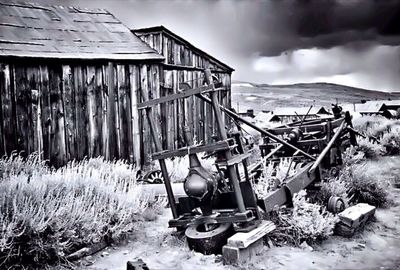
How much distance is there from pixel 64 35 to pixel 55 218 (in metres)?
5.58

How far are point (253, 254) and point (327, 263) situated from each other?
848mm

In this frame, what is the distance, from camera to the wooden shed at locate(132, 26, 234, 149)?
1002cm

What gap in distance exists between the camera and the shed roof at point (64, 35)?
750 centimetres

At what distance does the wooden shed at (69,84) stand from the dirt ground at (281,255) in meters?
3.38

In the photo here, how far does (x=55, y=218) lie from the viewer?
13.6ft

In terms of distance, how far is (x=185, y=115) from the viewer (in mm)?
10602

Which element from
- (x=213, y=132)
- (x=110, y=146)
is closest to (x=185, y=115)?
(x=213, y=132)

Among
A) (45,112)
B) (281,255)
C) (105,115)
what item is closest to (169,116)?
(105,115)

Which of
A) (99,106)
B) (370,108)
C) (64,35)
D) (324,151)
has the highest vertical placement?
(64,35)

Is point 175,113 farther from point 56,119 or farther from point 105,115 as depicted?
point 56,119

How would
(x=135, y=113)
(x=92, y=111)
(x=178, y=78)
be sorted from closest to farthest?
(x=92, y=111) < (x=135, y=113) < (x=178, y=78)

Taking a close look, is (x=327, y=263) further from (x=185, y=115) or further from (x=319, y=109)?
(x=319, y=109)

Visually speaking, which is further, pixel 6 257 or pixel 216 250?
pixel 216 250

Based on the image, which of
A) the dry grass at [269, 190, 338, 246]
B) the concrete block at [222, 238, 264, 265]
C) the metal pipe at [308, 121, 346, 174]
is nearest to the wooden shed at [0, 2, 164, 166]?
the metal pipe at [308, 121, 346, 174]
